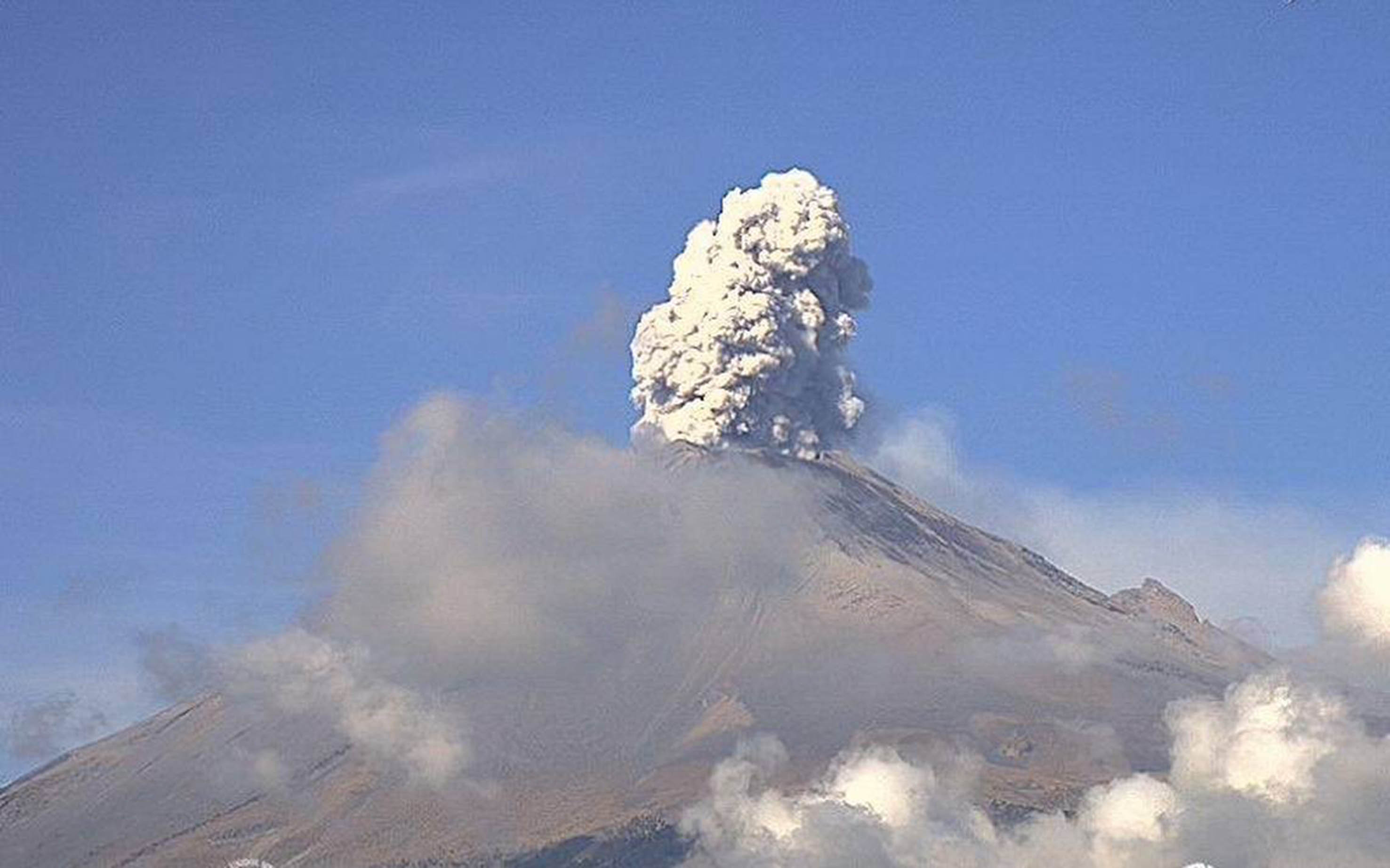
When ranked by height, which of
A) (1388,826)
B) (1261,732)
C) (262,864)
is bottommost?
(1388,826)

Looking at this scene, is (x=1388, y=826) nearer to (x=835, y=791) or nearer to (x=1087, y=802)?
(x=1087, y=802)

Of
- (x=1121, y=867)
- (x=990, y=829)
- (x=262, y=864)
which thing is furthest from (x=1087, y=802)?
(x=262, y=864)

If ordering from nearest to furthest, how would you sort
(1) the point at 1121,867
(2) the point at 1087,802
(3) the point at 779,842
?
(1) the point at 1121,867 → (3) the point at 779,842 → (2) the point at 1087,802

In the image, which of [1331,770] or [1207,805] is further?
[1331,770]

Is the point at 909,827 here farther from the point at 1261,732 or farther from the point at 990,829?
the point at 1261,732

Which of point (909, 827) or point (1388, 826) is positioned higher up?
point (909, 827)

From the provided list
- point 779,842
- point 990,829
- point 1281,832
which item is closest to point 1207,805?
point 1281,832

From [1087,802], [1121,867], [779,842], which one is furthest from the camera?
[1087,802]

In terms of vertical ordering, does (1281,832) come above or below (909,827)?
below

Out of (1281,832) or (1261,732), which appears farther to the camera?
(1261,732)
